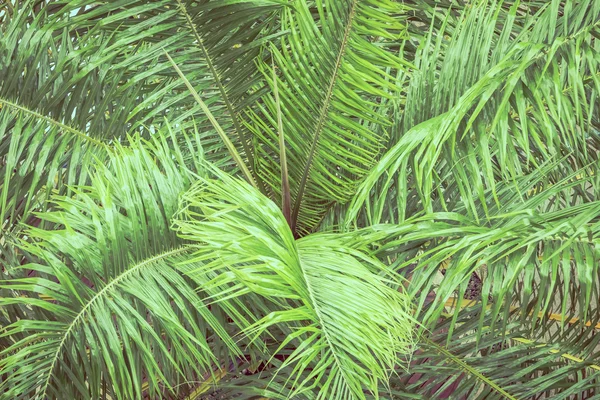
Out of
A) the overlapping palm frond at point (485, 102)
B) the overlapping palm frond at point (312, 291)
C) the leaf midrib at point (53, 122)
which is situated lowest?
the overlapping palm frond at point (312, 291)

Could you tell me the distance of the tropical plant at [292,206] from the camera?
74cm

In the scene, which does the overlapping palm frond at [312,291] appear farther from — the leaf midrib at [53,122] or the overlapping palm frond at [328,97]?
the leaf midrib at [53,122]

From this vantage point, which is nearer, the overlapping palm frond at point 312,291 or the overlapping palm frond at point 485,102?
the overlapping palm frond at point 312,291

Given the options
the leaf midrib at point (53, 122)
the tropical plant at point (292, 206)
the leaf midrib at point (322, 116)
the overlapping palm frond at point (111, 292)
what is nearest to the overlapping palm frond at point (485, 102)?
the tropical plant at point (292, 206)

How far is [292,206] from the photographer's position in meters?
1.17

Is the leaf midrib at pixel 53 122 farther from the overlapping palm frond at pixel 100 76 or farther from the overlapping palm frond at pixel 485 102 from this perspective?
the overlapping palm frond at pixel 485 102

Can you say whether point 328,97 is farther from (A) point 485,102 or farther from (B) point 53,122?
(B) point 53,122

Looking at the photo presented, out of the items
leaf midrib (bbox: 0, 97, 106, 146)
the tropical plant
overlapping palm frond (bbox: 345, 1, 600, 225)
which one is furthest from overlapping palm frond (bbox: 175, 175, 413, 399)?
leaf midrib (bbox: 0, 97, 106, 146)

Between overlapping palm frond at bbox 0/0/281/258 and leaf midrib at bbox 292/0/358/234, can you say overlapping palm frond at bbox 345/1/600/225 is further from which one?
overlapping palm frond at bbox 0/0/281/258

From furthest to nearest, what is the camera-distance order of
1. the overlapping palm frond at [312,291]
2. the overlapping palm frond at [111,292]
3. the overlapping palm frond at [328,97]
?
the overlapping palm frond at [328,97], the overlapping palm frond at [111,292], the overlapping palm frond at [312,291]

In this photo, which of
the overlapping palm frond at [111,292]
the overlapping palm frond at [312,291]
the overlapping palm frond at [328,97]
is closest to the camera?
the overlapping palm frond at [312,291]

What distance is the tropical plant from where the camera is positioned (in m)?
0.74

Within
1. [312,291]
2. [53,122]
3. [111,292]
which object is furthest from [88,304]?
[53,122]

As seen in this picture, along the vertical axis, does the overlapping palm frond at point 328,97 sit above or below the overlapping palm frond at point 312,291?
above
